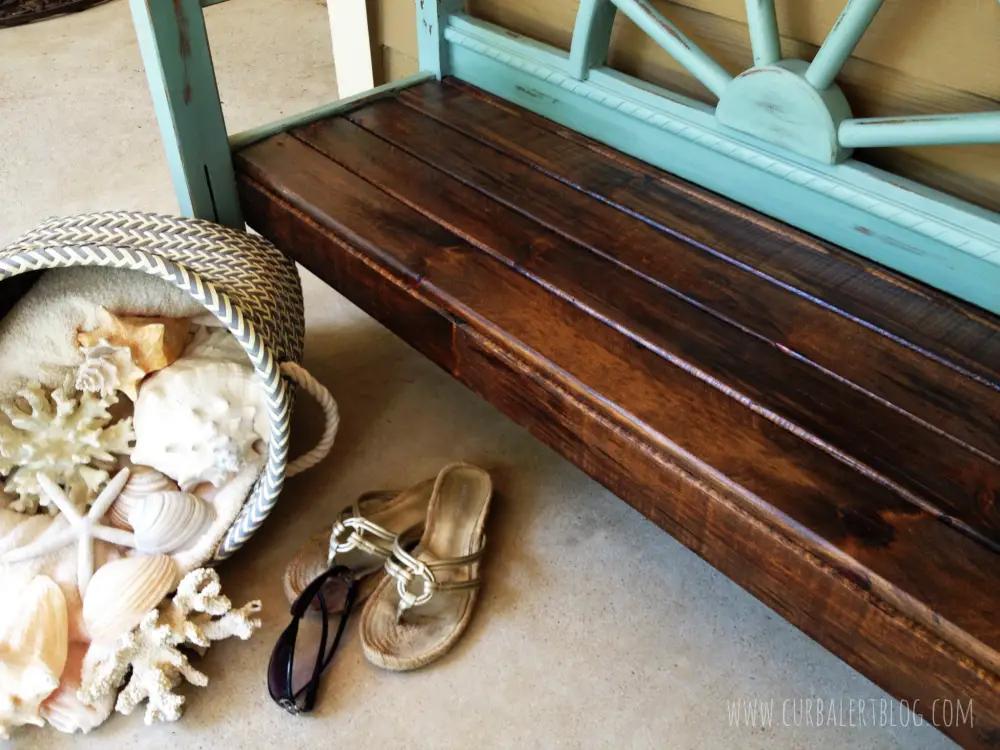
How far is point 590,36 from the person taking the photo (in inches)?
46.8

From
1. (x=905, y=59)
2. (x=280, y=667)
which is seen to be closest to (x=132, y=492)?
(x=280, y=667)

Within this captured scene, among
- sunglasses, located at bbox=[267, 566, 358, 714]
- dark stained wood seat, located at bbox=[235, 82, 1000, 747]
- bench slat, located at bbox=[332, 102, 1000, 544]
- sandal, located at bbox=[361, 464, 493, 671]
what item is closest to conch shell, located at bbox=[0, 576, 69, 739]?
sunglasses, located at bbox=[267, 566, 358, 714]

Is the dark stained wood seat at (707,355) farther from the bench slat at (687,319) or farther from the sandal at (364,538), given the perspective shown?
the sandal at (364,538)

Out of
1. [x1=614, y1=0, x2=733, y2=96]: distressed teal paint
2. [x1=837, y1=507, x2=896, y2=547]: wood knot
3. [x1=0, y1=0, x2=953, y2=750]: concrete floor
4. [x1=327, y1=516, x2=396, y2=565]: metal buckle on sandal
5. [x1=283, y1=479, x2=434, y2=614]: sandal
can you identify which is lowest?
[x1=0, y1=0, x2=953, y2=750]: concrete floor

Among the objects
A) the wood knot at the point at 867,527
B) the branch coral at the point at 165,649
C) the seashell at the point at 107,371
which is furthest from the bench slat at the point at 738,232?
the branch coral at the point at 165,649

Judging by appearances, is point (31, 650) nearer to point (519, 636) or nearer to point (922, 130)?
point (519, 636)

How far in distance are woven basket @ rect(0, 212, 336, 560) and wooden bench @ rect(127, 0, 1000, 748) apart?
75mm

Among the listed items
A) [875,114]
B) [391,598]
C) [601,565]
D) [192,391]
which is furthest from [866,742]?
[192,391]

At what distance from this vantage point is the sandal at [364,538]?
3.41ft

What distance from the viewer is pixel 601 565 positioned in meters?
1.10

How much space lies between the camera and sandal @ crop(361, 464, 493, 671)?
3.23 feet

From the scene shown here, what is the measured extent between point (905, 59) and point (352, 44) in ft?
3.83

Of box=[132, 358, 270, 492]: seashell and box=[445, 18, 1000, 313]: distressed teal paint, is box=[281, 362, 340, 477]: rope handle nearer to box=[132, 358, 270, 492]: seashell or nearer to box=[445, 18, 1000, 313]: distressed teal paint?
box=[132, 358, 270, 492]: seashell

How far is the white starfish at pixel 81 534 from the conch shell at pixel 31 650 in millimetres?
38
